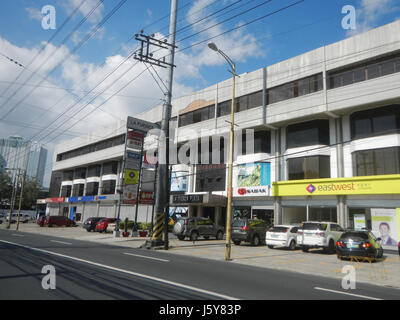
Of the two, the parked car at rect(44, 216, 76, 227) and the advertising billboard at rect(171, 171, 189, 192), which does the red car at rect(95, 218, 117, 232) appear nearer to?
the advertising billboard at rect(171, 171, 189, 192)

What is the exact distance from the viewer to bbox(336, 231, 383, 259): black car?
1415 centimetres

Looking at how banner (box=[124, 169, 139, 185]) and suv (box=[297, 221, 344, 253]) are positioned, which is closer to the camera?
suv (box=[297, 221, 344, 253])

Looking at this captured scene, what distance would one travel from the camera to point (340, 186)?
2275 centimetres

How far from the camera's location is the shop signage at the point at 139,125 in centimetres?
2377

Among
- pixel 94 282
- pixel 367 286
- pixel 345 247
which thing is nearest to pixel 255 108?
pixel 345 247

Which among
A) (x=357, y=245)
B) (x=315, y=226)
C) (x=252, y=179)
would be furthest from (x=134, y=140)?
(x=357, y=245)

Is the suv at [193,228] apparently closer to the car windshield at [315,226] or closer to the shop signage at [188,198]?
the shop signage at [188,198]

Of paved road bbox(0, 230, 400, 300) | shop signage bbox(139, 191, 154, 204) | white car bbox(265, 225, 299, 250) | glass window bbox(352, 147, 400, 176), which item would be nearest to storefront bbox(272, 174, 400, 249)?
glass window bbox(352, 147, 400, 176)

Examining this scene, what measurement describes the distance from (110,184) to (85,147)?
1386cm

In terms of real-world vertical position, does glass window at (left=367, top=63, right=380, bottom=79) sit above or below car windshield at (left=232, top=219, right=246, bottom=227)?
above

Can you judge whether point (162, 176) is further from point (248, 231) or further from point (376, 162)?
point (376, 162)

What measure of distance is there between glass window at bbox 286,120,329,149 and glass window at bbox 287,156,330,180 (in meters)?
1.34

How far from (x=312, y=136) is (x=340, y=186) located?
5.25 metres

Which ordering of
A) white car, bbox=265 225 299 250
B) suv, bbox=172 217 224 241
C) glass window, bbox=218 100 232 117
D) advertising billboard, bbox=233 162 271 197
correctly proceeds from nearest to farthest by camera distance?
white car, bbox=265 225 299 250, suv, bbox=172 217 224 241, advertising billboard, bbox=233 162 271 197, glass window, bbox=218 100 232 117
